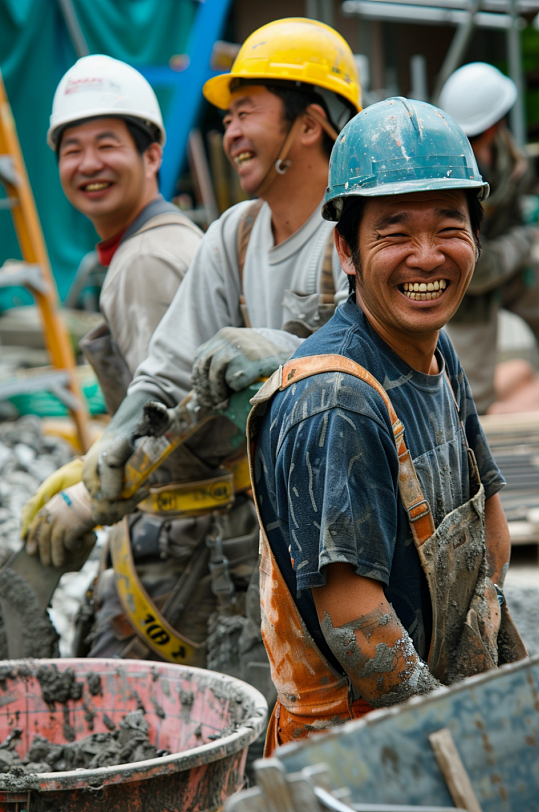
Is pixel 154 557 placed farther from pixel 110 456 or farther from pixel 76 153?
pixel 76 153

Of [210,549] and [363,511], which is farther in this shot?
[210,549]

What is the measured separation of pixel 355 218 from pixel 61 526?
5.09ft

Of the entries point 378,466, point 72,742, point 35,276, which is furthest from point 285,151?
point 35,276

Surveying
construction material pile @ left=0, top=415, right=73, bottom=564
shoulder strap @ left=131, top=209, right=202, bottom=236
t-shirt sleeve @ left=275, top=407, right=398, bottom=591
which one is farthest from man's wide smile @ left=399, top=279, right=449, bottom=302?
construction material pile @ left=0, top=415, right=73, bottom=564

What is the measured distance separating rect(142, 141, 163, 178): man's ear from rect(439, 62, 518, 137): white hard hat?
3.98 metres

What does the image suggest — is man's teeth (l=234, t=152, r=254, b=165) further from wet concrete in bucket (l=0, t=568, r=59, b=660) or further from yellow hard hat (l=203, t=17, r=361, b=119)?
Answer: wet concrete in bucket (l=0, t=568, r=59, b=660)

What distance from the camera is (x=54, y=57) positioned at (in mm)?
10609

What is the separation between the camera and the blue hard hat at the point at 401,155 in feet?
6.25

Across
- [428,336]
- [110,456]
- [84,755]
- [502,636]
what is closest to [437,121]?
[428,336]

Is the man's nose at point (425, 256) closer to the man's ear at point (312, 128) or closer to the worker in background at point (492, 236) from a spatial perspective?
the man's ear at point (312, 128)

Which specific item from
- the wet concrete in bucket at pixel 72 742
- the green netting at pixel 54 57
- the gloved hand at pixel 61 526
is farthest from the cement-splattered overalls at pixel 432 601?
the green netting at pixel 54 57

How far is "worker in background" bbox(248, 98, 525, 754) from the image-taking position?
1.82 meters

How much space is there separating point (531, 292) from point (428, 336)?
6117 millimetres

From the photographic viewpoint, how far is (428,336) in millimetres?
2078
